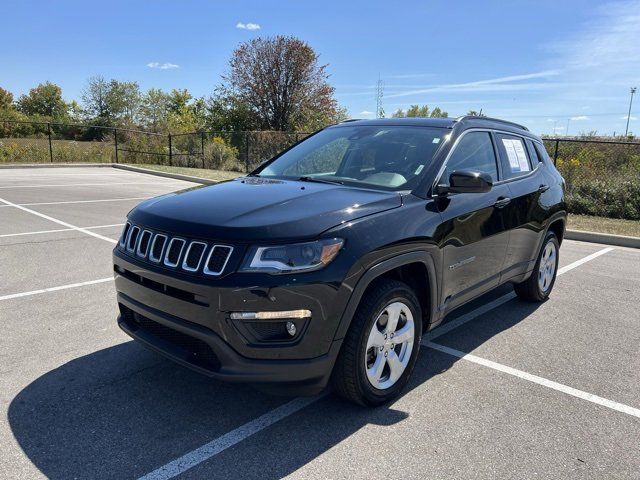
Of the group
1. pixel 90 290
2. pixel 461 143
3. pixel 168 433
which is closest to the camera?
pixel 168 433

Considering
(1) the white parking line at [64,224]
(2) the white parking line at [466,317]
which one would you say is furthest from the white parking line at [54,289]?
(2) the white parking line at [466,317]

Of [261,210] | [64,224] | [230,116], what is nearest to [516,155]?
[261,210]

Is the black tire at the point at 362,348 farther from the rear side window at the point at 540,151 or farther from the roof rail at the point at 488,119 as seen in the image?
the rear side window at the point at 540,151

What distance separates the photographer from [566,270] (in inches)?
274

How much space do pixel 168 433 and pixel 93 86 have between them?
278 ft

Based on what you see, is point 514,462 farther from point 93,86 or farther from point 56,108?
point 56,108

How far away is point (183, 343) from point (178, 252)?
1.73 ft

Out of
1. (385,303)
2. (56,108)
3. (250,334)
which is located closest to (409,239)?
(385,303)

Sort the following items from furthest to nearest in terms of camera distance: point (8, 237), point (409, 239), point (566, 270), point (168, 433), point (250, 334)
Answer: point (8, 237), point (566, 270), point (409, 239), point (168, 433), point (250, 334)

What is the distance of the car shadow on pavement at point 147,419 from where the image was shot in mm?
2576

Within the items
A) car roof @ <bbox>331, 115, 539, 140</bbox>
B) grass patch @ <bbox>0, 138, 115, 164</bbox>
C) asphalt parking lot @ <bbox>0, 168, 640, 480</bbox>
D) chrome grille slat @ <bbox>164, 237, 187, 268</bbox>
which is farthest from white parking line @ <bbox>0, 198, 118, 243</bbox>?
grass patch @ <bbox>0, 138, 115, 164</bbox>

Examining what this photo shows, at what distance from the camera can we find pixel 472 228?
12.4 ft

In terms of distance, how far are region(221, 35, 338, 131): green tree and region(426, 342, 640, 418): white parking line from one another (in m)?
31.7

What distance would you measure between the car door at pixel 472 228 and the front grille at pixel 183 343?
1.69m
